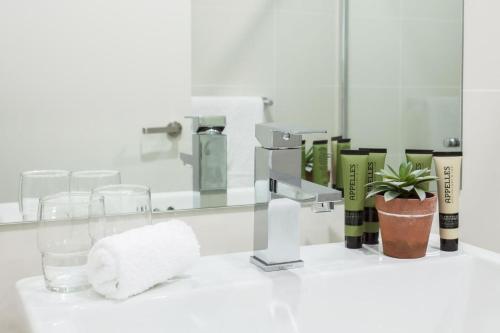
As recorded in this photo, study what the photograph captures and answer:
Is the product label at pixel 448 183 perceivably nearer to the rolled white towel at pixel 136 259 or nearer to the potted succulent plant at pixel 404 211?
the potted succulent plant at pixel 404 211

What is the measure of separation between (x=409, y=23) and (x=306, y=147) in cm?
34

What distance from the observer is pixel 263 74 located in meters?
1.07

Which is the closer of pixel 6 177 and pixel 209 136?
pixel 6 177

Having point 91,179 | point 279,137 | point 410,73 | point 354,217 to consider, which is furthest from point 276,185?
point 410,73

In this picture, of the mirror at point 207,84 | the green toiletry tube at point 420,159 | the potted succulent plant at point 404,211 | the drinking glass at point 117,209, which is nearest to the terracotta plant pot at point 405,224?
the potted succulent plant at point 404,211

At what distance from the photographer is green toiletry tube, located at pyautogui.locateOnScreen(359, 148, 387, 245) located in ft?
3.34

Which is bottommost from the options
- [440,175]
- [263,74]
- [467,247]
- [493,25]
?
[467,247]

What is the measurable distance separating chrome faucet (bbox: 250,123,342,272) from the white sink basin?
0.02m

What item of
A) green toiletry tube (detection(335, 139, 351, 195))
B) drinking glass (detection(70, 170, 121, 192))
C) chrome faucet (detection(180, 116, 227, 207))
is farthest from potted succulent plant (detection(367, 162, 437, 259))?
drinking glass (detection(70, 170, 121, 192))

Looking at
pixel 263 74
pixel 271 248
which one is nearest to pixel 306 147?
pixel 263 74

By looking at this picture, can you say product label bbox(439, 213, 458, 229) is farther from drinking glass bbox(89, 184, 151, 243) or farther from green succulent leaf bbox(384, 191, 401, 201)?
drinking glass bbox(89, 184, 151, 243)

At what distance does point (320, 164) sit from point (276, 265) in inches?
11.2

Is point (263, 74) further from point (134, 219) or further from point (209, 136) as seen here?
point (134, 219)

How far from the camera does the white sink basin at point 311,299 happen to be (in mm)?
756
